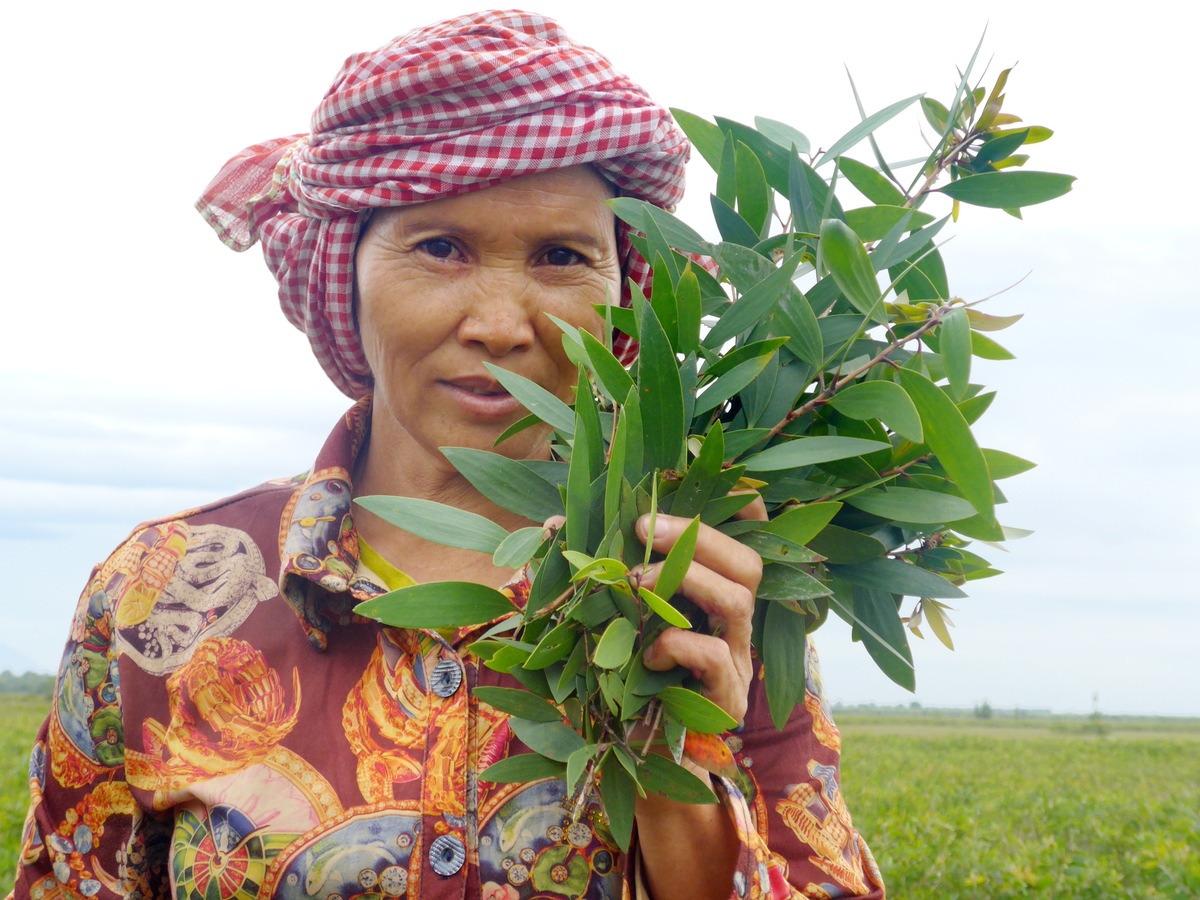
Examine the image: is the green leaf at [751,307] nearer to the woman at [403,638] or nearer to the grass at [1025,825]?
the woman at [403,638]

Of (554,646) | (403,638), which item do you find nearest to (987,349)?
(554,646)

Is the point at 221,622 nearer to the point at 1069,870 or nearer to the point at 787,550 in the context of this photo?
the point at 787,550

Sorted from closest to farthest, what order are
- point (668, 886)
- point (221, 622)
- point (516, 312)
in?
point (668, 886) < point (516, 312) < point (221, 622)

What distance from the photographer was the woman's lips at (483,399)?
149 centimetres

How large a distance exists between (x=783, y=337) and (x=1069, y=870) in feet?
9.33

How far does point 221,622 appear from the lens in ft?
5.46

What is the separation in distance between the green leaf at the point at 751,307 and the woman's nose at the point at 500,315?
47 cm

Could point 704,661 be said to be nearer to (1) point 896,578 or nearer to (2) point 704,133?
(1) point 896,578

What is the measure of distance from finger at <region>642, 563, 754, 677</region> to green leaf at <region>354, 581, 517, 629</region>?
6.0 inches

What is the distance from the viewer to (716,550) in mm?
986

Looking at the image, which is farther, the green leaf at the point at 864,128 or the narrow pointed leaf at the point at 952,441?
the green leaf at the point at 864,128

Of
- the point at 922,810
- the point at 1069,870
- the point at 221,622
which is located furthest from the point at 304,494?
the point at 922,810

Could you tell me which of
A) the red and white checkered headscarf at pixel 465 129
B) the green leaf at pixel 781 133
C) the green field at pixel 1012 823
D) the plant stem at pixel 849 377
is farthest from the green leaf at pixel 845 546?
the green field at pixel 1012 823

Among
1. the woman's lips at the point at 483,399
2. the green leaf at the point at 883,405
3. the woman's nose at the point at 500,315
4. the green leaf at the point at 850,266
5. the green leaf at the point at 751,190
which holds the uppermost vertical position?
the green leaf at the point at 751,190
